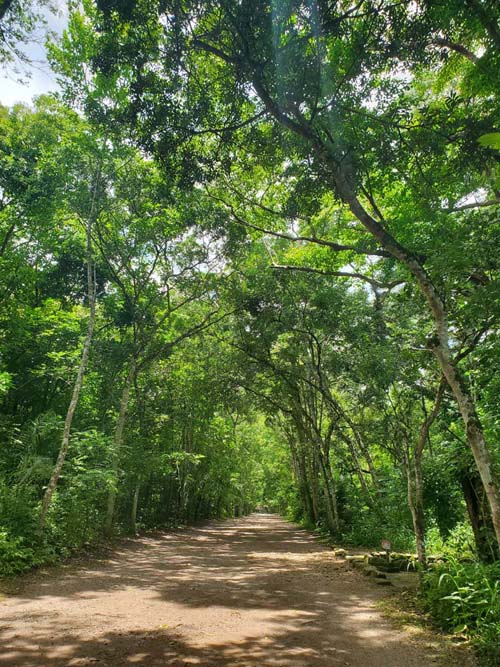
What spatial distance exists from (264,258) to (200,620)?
1210 cm

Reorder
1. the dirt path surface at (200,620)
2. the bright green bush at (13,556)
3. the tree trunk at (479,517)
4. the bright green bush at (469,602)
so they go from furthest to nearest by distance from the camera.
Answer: the bright green bush at (13,556)
the tree trunk at (479,517)
the bright green bush at (469,602)
the dirt path surface at (200,620)

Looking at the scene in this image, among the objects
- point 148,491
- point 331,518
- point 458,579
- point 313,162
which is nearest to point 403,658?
point 458,579

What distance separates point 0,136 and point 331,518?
17.7 metres

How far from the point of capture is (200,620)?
5.46 meters

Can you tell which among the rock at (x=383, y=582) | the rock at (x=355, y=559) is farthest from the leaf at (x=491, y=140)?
the rock at (x=355, y=559)

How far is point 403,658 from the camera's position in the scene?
4363 millimetres

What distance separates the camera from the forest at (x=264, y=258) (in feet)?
18.7

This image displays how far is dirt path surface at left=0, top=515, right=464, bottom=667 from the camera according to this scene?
424cm

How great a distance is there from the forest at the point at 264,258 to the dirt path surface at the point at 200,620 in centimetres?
110

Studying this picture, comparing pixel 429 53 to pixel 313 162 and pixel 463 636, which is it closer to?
pixel 313 162

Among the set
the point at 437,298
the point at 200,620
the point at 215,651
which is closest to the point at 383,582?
the point at 200,620

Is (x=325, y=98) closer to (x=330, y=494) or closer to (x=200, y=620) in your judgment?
(x=200, y=620)

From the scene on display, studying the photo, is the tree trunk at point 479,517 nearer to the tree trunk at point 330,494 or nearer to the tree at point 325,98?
the tree at point 325,98

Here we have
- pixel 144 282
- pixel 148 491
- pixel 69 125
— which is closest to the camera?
pixel 69 125
